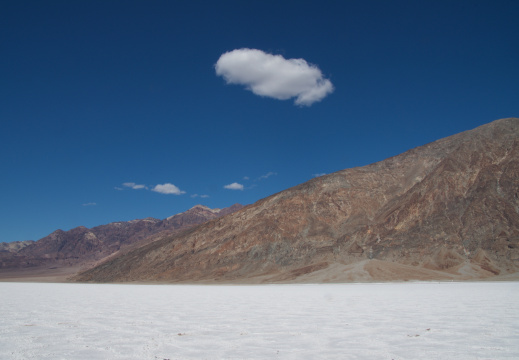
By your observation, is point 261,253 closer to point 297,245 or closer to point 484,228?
point 297,245

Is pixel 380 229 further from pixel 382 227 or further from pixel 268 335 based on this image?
pixel 268 335

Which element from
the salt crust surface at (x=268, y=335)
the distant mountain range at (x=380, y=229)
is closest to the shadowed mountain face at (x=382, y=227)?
the distant mountain range at (x=380, y=229)

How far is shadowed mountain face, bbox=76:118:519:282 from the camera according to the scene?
54.2 meters

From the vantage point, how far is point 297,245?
218ft

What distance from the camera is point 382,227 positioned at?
64.4 metres

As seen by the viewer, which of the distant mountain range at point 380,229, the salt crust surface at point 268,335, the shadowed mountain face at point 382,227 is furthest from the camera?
the shadowed mountain face at point 382,227

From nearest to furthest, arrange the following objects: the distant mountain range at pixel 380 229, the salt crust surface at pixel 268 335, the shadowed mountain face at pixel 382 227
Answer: the salt crust surface at pixel 268 335
the distant mountain range at pixel 380 229
the shadowed mountain face at pixel 382 227

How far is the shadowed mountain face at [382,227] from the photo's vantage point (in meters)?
54.2

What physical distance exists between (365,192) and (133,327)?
6752cm

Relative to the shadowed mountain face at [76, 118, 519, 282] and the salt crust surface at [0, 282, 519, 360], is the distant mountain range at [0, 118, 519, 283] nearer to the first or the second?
the shadowed mountain face at [76, 118, 519, 282]

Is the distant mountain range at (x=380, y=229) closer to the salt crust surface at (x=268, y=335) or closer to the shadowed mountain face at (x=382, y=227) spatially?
the shadowed mountain face at (x=382, y=227)

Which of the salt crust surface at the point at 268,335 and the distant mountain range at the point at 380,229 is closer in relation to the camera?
the salt crust surface at the point at 268,335

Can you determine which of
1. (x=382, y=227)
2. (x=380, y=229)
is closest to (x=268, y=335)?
(x=380, y=229)

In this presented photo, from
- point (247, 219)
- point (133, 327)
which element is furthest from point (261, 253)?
point (133, 327)
